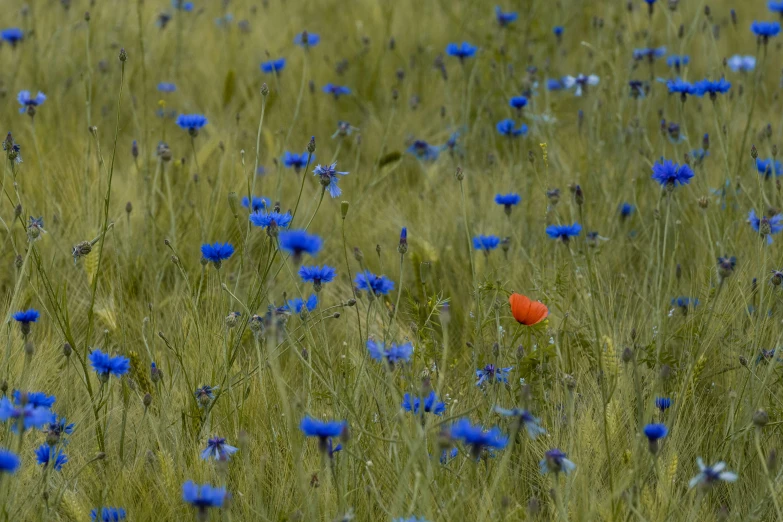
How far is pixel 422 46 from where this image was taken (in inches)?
136

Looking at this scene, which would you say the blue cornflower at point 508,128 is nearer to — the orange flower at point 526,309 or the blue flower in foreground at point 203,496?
the orange flower at point 526,309

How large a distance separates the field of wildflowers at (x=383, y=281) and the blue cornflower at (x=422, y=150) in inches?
0.6

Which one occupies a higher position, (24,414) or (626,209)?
(24,414)

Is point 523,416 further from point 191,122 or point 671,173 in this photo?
point 191,122

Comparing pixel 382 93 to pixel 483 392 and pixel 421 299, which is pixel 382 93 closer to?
pixel 421 299

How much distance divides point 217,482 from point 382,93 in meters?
2.16

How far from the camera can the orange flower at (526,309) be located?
5.26 feet

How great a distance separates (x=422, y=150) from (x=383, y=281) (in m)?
1.17

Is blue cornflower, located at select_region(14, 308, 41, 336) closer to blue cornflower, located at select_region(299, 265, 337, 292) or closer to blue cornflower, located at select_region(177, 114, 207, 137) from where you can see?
blue cornflower, located at select_region(299, 265, 337, 292)

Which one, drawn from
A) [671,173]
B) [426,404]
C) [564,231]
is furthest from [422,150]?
[426,404]

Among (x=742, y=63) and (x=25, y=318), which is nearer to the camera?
(x=25, y=318)

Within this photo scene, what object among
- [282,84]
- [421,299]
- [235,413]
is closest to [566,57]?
[282,84]

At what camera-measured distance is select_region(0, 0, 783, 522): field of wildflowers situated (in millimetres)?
1379

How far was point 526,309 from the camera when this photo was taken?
1611 millimetres
